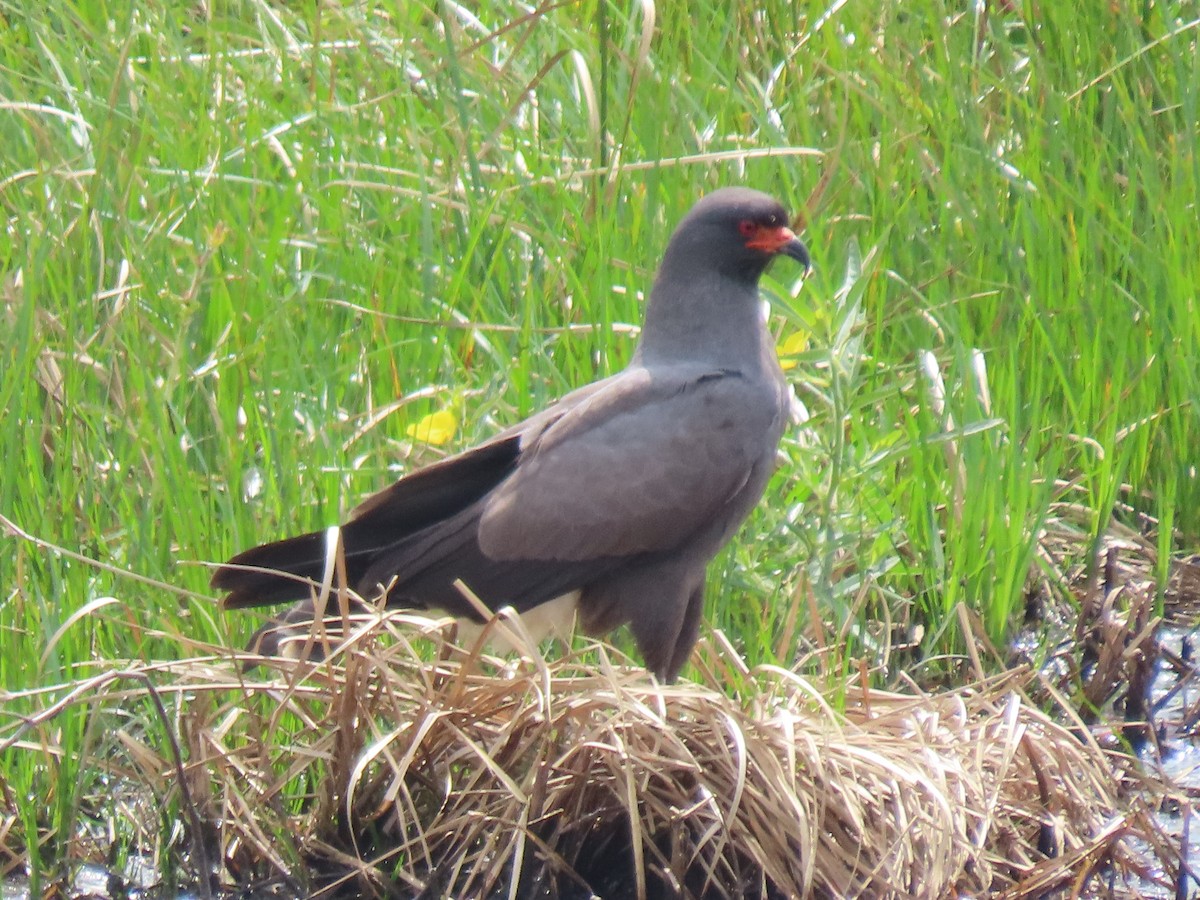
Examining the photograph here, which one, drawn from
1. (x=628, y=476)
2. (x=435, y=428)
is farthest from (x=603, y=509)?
(x=435, y=428)

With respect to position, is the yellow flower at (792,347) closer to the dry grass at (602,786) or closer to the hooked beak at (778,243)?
the hooked beak at (778,243)

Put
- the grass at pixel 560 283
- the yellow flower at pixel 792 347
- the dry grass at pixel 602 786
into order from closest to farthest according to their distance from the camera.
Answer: the dry grass at pixel 602 786 < the grass at pixel 560 283 < the yellow flower at pixel 792 347

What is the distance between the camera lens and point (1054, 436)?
13.1 ft

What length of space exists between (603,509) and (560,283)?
1.02m

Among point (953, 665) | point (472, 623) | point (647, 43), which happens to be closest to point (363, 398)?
point (472, 623)

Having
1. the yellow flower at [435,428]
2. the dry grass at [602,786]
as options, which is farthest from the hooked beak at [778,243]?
the dry grass at [602,786]

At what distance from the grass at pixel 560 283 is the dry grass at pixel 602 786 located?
8.6 inches

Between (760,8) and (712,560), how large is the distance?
2.37 m

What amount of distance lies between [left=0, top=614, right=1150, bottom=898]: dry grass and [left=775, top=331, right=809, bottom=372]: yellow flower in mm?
876

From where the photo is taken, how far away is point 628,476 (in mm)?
3547

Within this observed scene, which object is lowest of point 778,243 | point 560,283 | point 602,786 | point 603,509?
point 602,786

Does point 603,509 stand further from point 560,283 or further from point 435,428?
point 560,283

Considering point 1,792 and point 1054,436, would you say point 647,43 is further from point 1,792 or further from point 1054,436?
point 1,792

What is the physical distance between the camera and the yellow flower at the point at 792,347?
3.73 meters
